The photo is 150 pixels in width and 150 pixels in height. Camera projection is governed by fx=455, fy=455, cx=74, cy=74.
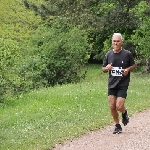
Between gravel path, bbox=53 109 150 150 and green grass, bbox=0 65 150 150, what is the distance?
0.31 m

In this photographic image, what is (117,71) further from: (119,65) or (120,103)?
(120,103)

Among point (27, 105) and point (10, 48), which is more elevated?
point (10, 48)

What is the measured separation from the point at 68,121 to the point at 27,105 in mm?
4387

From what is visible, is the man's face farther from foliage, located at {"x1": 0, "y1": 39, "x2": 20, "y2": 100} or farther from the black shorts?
foliage, located at {"x1": 0, "y1": 39, "x2": 20, "y2": 100}

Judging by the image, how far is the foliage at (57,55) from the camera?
27078 millimetres

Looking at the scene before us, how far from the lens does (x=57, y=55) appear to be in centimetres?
2839

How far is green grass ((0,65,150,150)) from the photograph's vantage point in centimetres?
1013

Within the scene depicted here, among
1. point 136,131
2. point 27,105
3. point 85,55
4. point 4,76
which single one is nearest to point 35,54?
point 85,55

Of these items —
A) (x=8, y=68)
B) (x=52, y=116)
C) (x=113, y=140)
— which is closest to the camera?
(x=113, y=140)

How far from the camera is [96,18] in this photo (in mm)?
33812

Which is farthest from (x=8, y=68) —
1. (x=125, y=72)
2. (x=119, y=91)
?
(x=125, y=72)

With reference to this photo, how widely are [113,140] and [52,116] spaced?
14.5 ft

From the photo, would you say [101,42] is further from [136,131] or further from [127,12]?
[136,131]

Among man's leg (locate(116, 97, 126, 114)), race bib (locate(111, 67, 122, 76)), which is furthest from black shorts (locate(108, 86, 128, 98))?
race bib (locate(111, 67, 122, 76))
